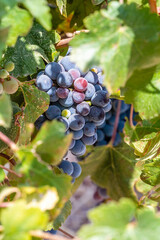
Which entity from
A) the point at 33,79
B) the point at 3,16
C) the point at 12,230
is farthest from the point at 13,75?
the point at 12,230

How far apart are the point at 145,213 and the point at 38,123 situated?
1.13 feet

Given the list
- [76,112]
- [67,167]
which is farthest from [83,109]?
[67,167]

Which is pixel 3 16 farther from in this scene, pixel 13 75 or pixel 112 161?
pixel 112 161

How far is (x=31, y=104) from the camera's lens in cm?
59

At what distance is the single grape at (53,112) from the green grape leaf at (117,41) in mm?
222

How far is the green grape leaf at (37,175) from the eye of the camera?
360 millimetres

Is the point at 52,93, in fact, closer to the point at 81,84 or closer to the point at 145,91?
the point at 81,84

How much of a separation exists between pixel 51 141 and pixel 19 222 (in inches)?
4.0

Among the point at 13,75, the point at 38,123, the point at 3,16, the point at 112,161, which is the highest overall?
the point at 3,16

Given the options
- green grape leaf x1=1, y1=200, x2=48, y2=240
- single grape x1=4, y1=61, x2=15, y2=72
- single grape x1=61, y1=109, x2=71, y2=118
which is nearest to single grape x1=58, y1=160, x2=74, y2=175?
single grape x1=61, y1=109, x2=71, y2=118

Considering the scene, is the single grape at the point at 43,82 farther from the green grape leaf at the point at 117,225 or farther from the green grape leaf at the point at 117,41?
the green grape leaf at the point at 117,225

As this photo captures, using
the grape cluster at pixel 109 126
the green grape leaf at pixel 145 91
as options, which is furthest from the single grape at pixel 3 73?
the grape cluster at pixel 109 126

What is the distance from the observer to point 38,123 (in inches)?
24.4

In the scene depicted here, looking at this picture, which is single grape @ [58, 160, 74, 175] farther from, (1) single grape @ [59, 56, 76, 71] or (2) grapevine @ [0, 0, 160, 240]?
(1) single grape @ [59, 56, 76, 71]
